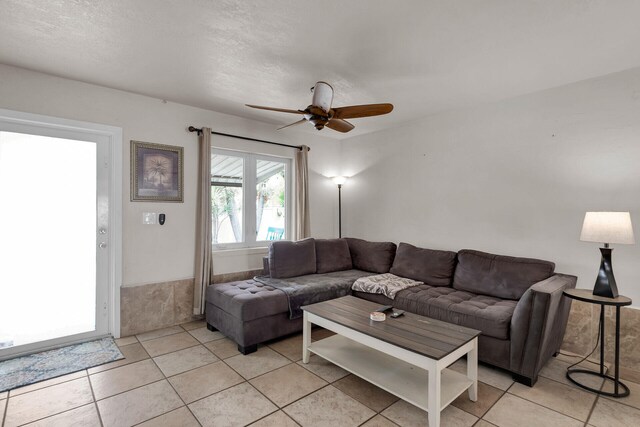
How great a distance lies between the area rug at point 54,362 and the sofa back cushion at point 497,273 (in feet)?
11.5

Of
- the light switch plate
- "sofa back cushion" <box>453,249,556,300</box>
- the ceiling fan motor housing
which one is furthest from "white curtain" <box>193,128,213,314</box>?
"sofa back cushion" <box>453,249,556,300</box>

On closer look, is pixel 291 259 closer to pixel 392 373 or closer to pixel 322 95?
pixel 392 373

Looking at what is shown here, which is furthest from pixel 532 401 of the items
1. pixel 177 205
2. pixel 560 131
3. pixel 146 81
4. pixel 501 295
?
pixel 146 81

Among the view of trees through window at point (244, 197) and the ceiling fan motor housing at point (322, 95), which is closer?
the ceiling fan motor housing at point (322, 95)

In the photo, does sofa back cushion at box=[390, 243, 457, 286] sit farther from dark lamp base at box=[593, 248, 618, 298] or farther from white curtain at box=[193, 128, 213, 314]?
white curtain at box=[193, 128, 213, 314]

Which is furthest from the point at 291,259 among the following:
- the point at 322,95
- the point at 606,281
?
the point at 606,281

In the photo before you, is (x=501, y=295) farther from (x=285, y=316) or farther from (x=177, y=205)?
(x=177, y=205)

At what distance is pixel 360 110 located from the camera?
2637mm

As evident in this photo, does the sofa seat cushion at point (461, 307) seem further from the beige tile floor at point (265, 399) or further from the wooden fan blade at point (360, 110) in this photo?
the wooden fan blade at point (360, 110)

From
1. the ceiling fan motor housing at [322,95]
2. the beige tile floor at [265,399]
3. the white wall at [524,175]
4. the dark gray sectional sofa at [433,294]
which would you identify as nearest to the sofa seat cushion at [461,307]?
the dark gray sectional sofa at [433,294]

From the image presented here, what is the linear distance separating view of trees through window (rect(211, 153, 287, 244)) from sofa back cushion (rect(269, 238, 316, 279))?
63 cm

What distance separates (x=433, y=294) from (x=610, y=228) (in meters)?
1.51

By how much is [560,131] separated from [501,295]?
1.71 m

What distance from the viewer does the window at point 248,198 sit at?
4.08 meters
